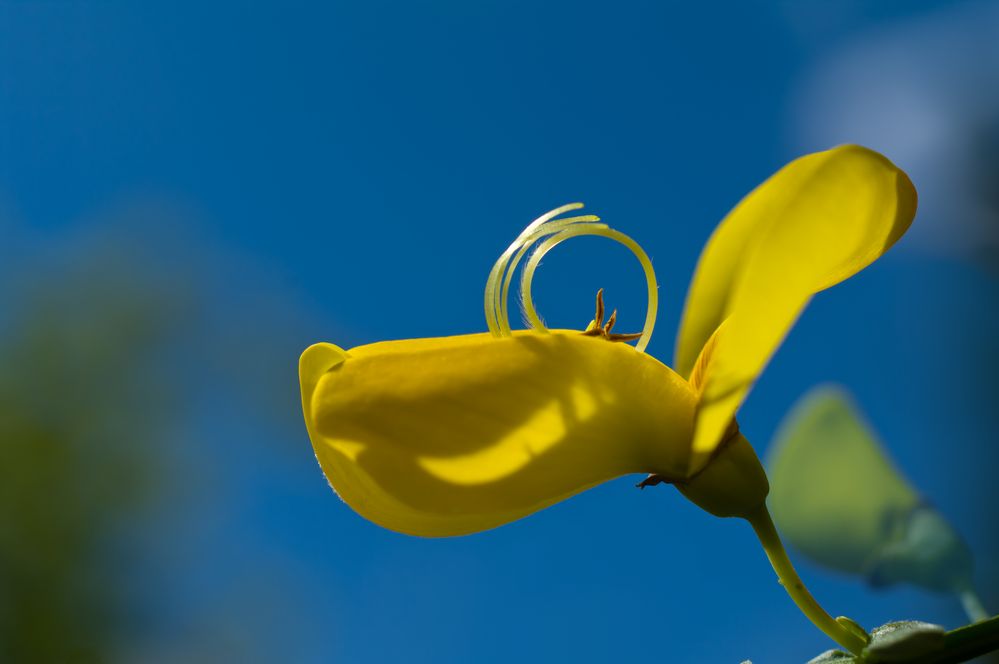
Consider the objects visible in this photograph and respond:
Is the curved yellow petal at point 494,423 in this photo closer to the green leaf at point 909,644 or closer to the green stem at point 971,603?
the green leaf at point 909,644

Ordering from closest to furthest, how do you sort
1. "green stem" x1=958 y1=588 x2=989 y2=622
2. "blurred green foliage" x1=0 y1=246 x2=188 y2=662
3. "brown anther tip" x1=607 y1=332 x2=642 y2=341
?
"brown anther tip" x1=607 y1=332 x2=642 y2=341
"green stem" x1=958 y1=588 x2=989 y2=622
"blurred green foliage" x1=0 y1=246 x2=188 y2=662

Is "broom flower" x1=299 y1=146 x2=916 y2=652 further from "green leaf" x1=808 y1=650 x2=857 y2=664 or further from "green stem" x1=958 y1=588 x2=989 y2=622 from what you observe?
"green stem" x1=958 y1=588 x2=989 y2=622

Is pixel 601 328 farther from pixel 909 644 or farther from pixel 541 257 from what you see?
pixel 909 644

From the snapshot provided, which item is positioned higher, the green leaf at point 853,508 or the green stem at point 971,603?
the green leaf at point 853,508

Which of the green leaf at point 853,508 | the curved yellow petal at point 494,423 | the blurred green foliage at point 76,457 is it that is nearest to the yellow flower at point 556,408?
Answer: the curved yellow petal at point 494,423

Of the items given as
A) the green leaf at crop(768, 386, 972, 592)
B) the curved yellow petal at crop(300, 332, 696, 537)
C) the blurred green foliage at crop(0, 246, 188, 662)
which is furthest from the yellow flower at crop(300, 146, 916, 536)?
the blurred green foliage at crop(0, 246, 188, 662)

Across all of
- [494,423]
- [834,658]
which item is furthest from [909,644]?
[494,423]
